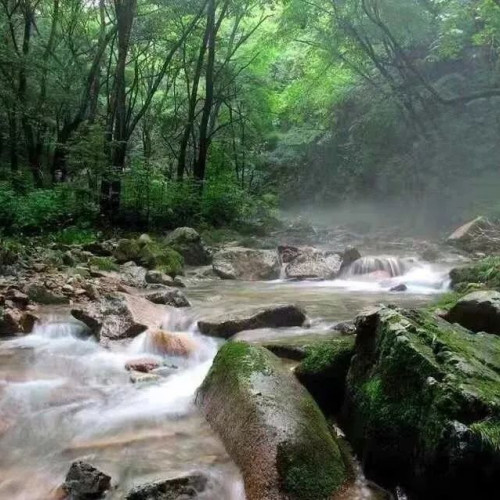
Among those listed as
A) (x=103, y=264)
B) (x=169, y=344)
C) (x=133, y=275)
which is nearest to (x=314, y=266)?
(x=133, y=275)

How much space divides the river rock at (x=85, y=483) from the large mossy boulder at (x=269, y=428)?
35.3 inches

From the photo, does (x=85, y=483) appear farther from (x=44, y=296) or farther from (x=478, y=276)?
(x=478, y=276)

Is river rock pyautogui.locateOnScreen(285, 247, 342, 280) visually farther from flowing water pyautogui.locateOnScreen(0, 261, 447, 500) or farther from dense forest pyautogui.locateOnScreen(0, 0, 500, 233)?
dense forest pyautogui.locateOnScreen(0, 0, 500, 233)

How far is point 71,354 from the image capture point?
6.29 meters

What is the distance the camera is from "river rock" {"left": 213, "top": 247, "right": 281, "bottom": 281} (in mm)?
12141

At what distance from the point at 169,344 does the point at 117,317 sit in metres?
1.04

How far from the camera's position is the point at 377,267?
41.9ft

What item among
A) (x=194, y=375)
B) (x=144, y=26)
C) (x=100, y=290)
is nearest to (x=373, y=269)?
(x=100, y=290)

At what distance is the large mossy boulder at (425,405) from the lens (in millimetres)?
2863

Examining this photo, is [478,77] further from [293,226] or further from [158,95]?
[158,95]

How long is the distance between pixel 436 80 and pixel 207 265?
671 inches

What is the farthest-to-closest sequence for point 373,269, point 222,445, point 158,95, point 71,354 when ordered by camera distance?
point 158,95, point 373,269, point 71,354, point 222,445

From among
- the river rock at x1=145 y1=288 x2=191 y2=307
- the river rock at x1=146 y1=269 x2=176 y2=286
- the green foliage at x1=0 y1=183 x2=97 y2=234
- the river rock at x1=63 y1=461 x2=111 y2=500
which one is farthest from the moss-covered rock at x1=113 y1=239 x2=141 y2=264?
the river rock at x1=63 y1=461 x2=111 y2=500

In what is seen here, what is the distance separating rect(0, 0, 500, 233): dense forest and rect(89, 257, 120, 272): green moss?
2893 millimetres
